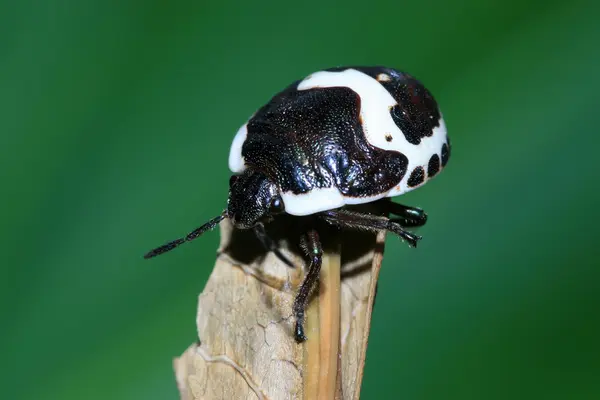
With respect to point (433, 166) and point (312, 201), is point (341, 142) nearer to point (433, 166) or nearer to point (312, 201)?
point (312, 201)

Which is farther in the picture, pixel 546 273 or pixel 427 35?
pixel 427 35

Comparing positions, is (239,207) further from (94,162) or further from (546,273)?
(546,273)

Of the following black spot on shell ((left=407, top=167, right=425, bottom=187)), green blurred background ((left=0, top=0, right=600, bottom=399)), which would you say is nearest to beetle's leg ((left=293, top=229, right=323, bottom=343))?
black spot on shell ((left=407, top=167, right=425, bottom=187))

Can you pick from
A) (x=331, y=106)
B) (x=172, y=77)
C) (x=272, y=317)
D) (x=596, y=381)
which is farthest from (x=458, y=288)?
(x=172, y=77)

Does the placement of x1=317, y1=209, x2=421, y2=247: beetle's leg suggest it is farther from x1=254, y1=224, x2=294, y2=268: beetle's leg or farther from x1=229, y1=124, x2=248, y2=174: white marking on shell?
x1=229, y1=124, x2=248, y2=174: white marking on shell

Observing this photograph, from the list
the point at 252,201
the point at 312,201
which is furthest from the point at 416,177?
the point at 252,201
